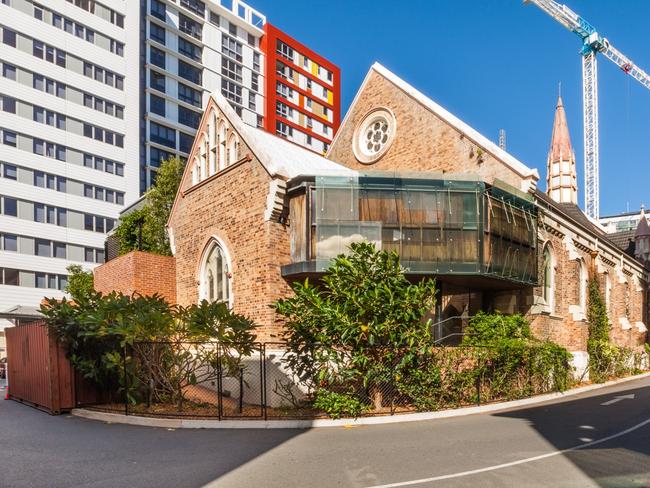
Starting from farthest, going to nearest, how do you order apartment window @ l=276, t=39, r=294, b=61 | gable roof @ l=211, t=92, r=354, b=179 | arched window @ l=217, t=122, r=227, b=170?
1. apartment window @ l=276, t=39, r=294, b=61
2. arched window @ l=217, t=122, r=227, b=170
3. gable roof @ l=211, t=92, r=354, b=179

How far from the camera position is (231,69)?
69.2m

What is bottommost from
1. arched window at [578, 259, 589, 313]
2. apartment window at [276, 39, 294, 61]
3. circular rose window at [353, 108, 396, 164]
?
arched window at [578, 259, 589, 313]

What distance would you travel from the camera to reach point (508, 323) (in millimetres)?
18781

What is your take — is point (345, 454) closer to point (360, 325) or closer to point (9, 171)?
point (360, 325)

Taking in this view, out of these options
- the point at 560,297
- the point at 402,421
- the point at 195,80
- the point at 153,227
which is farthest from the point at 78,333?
the point at 195,80

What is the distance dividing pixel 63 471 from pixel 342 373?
6421 mm

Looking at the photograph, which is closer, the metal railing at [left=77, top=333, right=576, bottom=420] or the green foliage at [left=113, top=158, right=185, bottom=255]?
the metal railing at [left=77, top=333, right=576, bottom=420]

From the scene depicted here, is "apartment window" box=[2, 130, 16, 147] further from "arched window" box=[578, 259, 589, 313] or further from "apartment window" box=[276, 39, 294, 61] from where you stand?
"arched window" box=[578, 259, 589, 313]

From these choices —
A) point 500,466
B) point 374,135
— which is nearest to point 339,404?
point 500,466

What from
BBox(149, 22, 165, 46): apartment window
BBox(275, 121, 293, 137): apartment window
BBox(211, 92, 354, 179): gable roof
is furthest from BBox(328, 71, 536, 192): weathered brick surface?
BBox(275, 121, 293, 137): apartment window

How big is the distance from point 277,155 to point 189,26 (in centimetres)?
5411

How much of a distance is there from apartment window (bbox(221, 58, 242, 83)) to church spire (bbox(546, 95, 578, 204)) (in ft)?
136

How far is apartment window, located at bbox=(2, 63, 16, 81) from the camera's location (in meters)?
47.2

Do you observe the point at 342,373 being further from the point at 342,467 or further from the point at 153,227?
the point at 153,227
